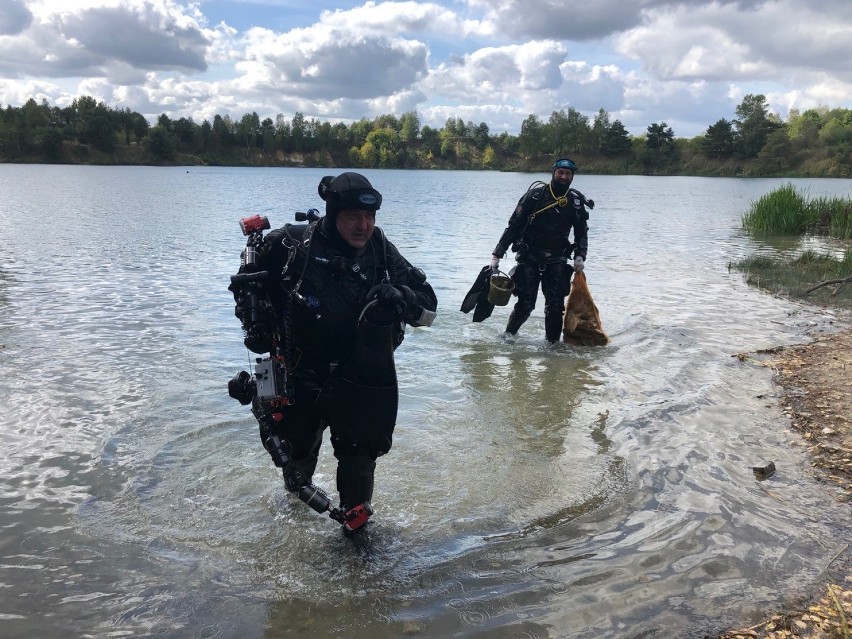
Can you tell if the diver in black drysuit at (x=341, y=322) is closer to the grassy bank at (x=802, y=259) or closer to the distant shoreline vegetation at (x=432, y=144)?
the grassy bank at (x=802, y=259)

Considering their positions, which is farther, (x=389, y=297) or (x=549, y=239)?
(x=549, y=239)

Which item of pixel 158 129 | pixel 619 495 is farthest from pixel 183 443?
A: pixel 158 129

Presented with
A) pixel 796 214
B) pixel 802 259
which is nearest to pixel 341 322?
pixel 802 259

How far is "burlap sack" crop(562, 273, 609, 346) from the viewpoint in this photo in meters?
9.20

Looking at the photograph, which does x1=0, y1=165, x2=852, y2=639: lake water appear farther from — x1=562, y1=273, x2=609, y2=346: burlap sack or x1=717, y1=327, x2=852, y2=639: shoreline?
x1=562, y1=273, x2=609, y2=346: burlap sack

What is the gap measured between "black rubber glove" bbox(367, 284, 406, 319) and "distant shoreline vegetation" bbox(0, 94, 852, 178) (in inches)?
4128

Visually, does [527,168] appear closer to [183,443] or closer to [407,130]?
[407,130]

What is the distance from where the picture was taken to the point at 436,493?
5062 mm

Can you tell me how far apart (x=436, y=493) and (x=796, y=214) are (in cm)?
2078

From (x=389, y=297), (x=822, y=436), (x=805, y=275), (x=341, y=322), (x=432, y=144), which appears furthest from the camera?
(x=432, y=144)

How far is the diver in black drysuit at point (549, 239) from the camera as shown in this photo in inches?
340

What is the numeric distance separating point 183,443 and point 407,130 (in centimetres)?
16304

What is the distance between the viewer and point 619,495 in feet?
16.3

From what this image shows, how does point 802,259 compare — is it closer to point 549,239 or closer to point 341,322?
point 549,239
